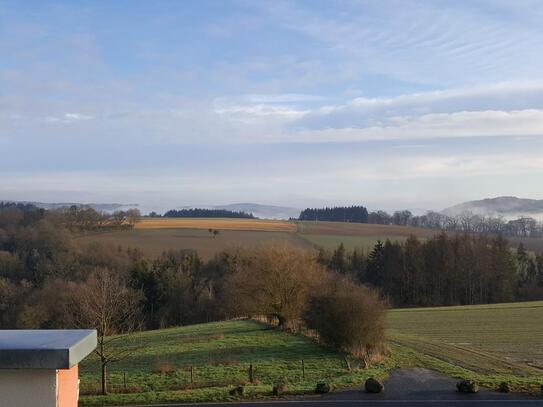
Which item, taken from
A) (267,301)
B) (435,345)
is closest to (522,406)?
(435,345)

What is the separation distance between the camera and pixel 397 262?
9188 cm

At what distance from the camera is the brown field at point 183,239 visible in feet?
292

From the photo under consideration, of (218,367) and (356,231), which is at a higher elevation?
(356,231)

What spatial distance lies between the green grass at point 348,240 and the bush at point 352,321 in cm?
6191

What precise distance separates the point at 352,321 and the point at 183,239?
67.2 metres

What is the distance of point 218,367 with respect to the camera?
26.9 m

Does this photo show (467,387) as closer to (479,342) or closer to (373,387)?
(373,387)

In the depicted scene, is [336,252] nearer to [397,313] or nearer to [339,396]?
[397,313]

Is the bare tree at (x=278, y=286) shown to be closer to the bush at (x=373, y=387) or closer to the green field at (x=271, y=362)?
the green field at (x=271, y=362)

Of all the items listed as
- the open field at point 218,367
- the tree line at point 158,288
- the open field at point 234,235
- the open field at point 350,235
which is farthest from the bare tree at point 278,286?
the open field at point 350,235

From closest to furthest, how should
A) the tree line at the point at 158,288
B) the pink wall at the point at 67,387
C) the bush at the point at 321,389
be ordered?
the pink wall at the point at 67,387 → the bush at the point at 321,389 → the tree line at the point at 158,288

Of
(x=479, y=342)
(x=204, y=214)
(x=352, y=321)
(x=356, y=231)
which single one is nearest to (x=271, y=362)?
(x=352, y=321)

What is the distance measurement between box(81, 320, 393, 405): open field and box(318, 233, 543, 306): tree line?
168 ft

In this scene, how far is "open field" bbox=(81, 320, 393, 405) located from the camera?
1955 centimetres
